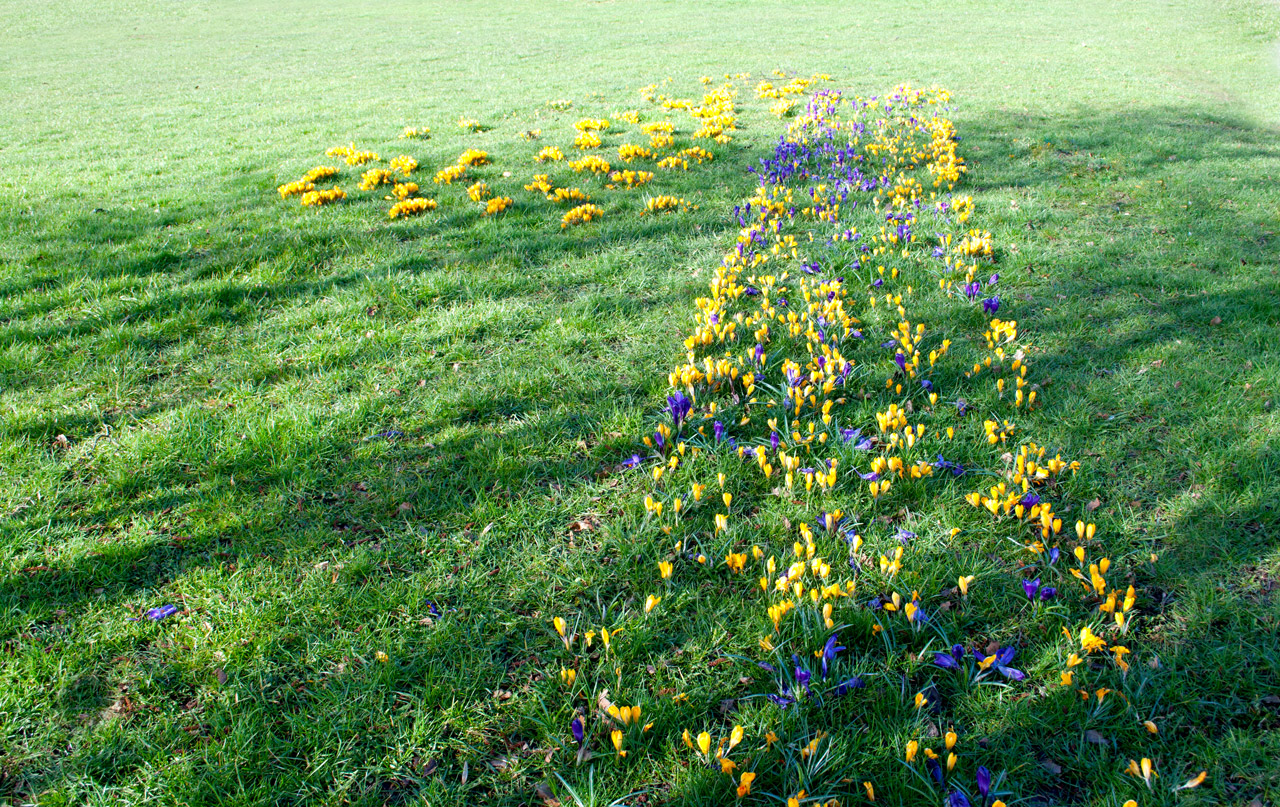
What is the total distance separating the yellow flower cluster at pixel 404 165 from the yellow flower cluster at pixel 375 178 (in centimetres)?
18

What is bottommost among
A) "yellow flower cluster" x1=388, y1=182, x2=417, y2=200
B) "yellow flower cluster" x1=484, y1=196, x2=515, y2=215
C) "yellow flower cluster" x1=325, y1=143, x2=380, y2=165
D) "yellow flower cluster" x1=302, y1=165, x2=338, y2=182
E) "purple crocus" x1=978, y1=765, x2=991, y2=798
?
"purple crocus" x1=978, y1=765, x2=991, y2=798

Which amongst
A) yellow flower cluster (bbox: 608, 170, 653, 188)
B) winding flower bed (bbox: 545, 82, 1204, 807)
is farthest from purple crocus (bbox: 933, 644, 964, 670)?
yellow flower cluster (bbox: 608, 170, 653, 188)

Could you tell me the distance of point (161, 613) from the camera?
2949 mm

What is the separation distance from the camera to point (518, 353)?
16.4 ft

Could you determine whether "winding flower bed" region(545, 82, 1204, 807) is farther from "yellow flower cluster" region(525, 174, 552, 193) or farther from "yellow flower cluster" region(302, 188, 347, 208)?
"yellow flower cluster" region(302, 188, 347, 208)

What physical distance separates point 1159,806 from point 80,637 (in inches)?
166

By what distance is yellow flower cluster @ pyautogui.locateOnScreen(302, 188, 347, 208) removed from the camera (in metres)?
7.50

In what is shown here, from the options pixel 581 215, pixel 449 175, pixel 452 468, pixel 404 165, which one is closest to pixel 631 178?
A: pixel 581 215

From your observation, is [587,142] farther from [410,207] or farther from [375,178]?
[410,207]

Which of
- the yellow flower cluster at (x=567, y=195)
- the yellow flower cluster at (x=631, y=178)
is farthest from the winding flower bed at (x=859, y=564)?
the yellow flower cluster at (x=631, y=178)

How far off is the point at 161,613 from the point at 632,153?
8070 mm

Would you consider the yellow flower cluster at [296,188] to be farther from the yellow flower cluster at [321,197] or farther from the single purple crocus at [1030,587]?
the single purple crocus at [1030,587]

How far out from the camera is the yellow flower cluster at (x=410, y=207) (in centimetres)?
725

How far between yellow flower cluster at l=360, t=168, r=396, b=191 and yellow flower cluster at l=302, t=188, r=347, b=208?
0.34 metres
